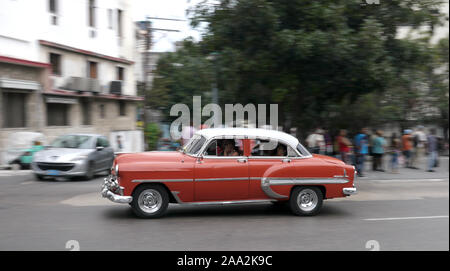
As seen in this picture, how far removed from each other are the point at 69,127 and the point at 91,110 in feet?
7.69

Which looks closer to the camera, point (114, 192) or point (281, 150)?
point (114, 192)

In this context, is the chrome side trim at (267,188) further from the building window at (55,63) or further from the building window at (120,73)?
the building window at (120,73)

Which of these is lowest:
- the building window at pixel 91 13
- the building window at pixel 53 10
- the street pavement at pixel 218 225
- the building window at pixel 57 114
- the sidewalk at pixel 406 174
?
the sidewalk at pixel 406 174

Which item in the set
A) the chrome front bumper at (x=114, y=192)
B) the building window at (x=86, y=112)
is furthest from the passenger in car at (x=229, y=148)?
the building window at (x=86, y=112)

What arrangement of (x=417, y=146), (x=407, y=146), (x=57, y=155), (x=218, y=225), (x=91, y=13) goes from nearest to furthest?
(x=218, y=225), (x=57, y=155), (x=407, y=146), (x=417, y=146), (x=91, y=13)

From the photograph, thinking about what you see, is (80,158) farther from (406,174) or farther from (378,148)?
(406,174)

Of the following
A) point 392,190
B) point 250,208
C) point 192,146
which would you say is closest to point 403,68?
point 392,190

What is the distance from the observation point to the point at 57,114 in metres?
21.0

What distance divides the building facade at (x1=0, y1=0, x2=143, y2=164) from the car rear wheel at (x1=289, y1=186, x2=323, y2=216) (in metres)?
8.61

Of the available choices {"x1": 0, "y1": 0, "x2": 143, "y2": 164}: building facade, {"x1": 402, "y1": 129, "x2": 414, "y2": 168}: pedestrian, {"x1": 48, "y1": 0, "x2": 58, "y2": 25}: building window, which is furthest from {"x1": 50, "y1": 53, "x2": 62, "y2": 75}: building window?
{"x1": 402, "y1": 129, "x2": 414, "y2": 168}: pedestrian

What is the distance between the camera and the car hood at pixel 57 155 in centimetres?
1263

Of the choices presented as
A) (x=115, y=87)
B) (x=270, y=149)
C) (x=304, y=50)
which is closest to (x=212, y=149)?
(x=270, y=149)

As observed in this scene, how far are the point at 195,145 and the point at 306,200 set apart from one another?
2.44 meters

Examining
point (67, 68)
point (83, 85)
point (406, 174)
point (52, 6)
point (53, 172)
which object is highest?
point (52, 6)
